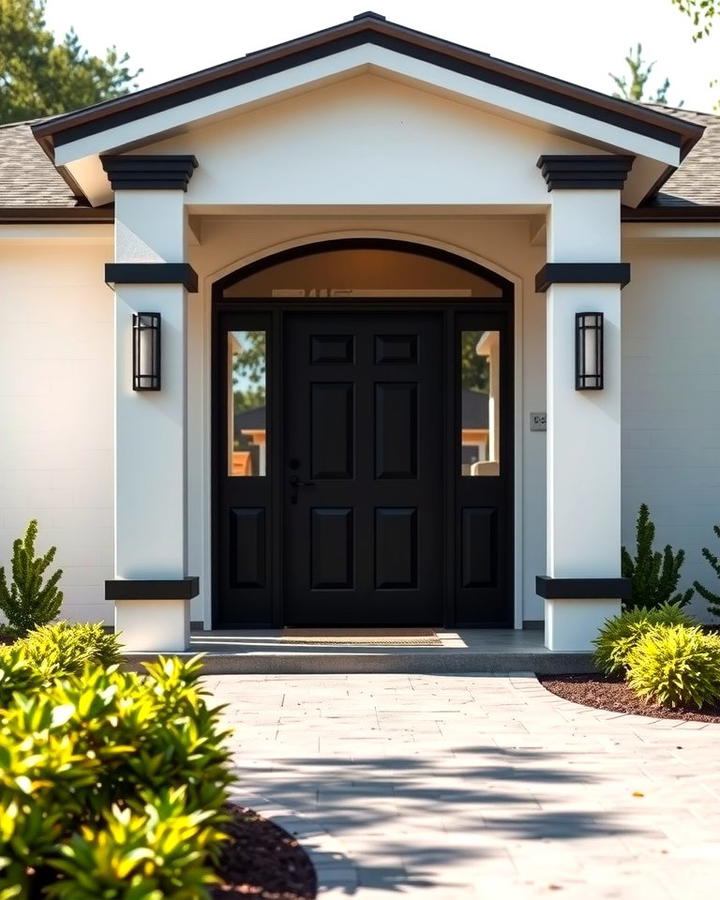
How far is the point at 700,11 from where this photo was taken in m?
17.9

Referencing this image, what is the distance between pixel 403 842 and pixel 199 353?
20.3ft

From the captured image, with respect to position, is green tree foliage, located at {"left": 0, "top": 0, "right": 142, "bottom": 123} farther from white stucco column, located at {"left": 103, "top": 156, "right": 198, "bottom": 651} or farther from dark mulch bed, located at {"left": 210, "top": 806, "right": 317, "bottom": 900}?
dark mulch bed, located at {"left": 210, "top": 806, "right": 317, "bottom": 900}

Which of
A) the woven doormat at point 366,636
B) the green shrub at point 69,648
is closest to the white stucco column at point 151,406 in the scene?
the green shrub at point 69,648

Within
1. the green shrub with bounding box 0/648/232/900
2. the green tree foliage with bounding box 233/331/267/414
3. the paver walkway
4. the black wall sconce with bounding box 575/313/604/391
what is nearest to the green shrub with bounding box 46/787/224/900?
the green shrub with bounding box 0/648/232/900

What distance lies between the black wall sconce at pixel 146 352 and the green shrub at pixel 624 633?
11.4ft

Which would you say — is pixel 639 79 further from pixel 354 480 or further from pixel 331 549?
pixel 331 549

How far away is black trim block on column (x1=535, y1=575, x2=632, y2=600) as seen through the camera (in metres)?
8.94

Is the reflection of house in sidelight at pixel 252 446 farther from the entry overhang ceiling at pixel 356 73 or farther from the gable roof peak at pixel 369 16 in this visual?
the gable roof peak at pixel 369 16

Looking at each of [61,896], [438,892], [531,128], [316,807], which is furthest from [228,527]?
[61,896]

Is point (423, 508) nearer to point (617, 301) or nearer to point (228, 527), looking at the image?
point (228, 527)

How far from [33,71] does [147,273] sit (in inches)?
875

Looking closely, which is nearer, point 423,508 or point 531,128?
point 531,128

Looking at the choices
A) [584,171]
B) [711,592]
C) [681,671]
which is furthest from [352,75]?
[711,592]

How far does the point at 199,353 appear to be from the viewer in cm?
1059
